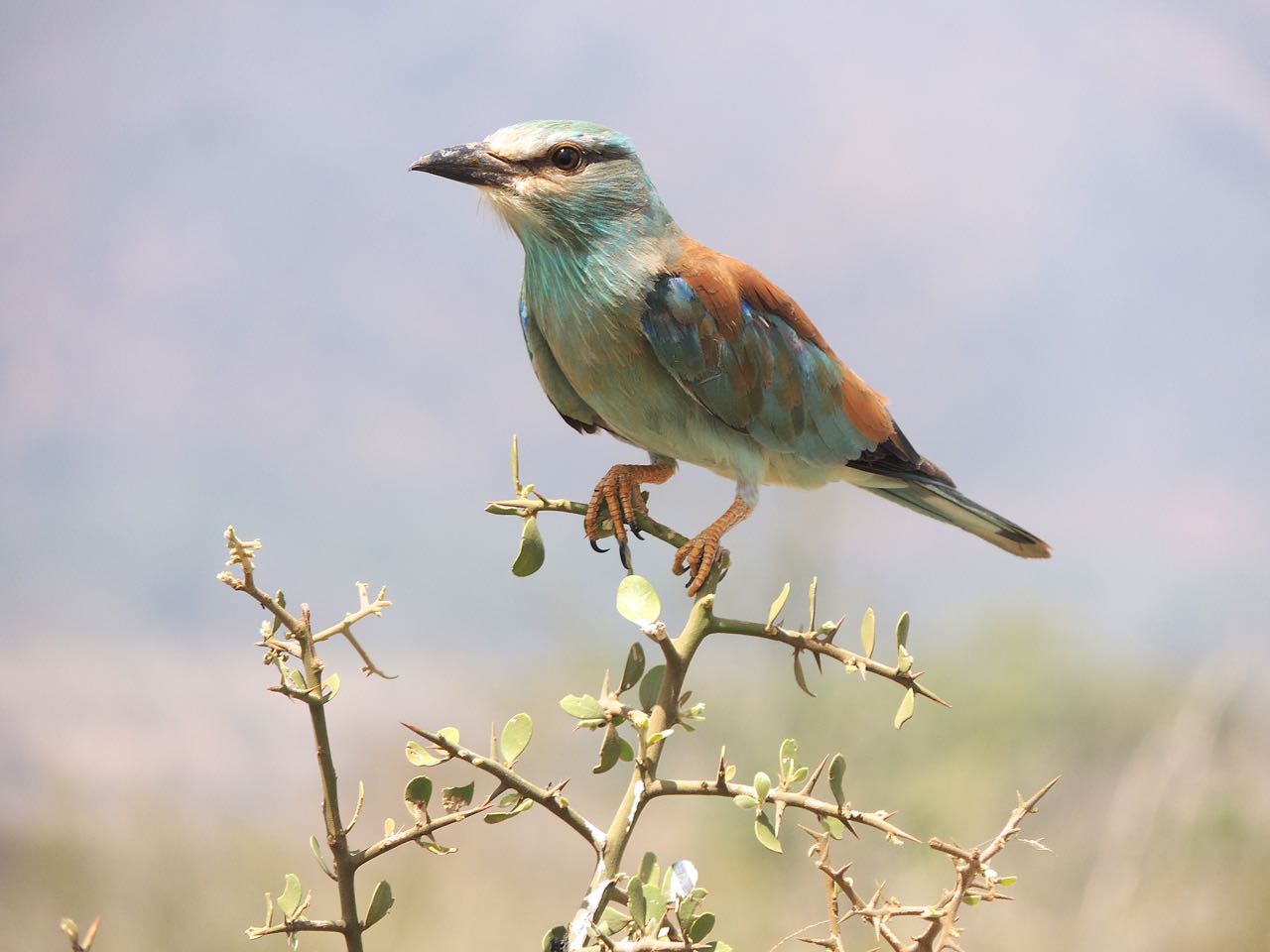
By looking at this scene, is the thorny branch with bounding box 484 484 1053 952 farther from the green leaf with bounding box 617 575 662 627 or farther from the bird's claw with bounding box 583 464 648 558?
the bird's claw with bounding box 583 464 648 558

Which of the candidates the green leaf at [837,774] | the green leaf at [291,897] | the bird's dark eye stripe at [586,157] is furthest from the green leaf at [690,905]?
the bird's dark eye stripe at [586,157]

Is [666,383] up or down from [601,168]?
down

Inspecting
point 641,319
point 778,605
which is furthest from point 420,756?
point 641,319

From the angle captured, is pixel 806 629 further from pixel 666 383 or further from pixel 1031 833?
pixel 1031 833

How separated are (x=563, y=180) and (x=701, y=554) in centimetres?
56

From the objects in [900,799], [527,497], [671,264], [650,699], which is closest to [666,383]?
[671,264]

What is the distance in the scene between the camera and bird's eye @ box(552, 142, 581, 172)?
4.99 ft

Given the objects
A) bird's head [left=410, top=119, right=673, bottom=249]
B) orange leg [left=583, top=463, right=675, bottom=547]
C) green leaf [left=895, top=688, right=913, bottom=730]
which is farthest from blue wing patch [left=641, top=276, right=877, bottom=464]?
green leaf [left=895, top=688, right=913, bottom=730]

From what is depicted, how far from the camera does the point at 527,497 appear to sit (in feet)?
3.02

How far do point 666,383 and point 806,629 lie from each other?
77cm

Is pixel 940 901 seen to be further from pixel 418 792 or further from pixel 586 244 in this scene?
pixel 586 244

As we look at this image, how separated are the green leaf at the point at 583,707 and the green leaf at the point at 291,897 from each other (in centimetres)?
20

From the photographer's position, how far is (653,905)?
27.5 inches

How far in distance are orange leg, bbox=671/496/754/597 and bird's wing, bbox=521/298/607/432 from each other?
0.35 metres
